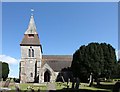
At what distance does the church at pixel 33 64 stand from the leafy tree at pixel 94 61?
7.38 meters

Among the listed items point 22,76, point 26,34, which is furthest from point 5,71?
point 26,34

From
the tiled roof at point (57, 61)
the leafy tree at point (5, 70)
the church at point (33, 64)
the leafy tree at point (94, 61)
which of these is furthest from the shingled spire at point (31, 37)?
the leafy tree at point (94, 61)

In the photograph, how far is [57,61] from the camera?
64750 millimetres

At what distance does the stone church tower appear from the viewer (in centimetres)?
5794

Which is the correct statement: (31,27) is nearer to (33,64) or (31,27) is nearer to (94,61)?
(33,64)

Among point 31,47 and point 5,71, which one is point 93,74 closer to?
point 31,47

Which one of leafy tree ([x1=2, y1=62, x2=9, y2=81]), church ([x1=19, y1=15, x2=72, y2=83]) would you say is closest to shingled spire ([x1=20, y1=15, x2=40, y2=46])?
church ([x1=19, y1=15, x2=72, y2=83])

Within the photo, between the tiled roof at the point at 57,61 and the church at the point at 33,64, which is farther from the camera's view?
the tiled roof at the point at 57,61

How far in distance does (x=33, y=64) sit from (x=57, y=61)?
790 centimetres

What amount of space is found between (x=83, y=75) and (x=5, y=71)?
20.2 metres

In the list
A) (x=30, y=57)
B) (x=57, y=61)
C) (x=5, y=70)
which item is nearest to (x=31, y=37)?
(x=30, y=57)

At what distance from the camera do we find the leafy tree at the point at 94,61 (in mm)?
50469

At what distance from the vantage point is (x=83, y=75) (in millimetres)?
51000

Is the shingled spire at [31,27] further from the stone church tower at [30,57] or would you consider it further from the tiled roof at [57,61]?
the tiled roof at [57,61]
